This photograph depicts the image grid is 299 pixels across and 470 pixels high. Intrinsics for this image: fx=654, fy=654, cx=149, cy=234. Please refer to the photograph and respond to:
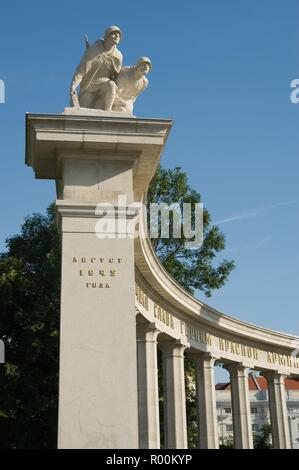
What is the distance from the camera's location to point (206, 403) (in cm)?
6738

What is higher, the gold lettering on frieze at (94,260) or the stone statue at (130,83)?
the stone statue at (130,83)

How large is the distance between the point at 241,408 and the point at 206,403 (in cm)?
788

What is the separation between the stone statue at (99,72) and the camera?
3728cm

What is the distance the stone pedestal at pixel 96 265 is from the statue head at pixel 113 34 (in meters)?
5.46

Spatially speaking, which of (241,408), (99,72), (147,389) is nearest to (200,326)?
(241,408)

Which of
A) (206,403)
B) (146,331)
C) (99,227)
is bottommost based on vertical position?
(206,403)

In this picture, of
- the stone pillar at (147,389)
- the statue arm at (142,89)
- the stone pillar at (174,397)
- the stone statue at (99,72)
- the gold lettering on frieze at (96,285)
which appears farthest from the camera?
the stone pillar at (174,397)

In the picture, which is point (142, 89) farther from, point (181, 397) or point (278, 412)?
point (278, 412)

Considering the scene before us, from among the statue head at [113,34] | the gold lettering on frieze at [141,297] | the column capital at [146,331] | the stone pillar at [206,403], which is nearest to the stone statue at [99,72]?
the statue head at [113,34]

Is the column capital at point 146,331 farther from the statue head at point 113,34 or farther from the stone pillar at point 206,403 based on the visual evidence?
the statue head at point 113,34

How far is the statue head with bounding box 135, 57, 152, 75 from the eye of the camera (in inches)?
1475

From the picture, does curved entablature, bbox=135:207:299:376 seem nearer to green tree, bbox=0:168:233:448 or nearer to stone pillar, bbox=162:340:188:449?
stone pillar, bbox=162:340:188:449

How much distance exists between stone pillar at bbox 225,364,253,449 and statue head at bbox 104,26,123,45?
4671cm

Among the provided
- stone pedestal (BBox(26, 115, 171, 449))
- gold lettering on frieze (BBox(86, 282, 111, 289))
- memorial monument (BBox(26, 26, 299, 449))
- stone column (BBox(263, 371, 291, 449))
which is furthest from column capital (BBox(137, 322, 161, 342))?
stone column (BBox(263, 371, 291, 449))
